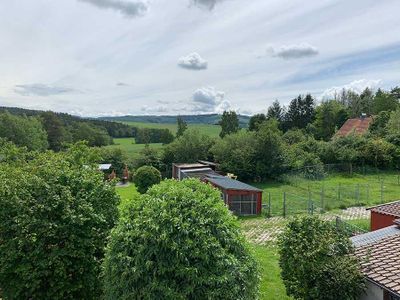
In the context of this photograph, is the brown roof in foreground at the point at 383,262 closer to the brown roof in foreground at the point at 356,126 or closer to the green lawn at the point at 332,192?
the green lawn at the point at 332,192

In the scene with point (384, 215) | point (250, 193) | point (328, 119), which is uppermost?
point (328, 119)

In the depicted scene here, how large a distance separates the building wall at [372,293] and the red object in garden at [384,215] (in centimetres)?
664

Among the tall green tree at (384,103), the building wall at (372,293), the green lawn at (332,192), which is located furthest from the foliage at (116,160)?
the building wall at (372,293)

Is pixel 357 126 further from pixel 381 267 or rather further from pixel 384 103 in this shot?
pixel 381 267

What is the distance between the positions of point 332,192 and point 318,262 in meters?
23.0

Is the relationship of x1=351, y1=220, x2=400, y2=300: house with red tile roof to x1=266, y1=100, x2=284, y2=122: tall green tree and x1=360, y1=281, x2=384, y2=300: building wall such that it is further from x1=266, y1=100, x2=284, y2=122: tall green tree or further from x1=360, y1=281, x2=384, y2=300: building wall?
x1=266, y1=100, x2=284, y2=122: tall green tree

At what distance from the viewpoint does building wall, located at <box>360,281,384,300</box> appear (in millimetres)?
8867

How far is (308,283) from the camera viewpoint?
382 inches

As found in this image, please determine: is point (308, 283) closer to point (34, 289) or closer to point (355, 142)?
point (34, 289)

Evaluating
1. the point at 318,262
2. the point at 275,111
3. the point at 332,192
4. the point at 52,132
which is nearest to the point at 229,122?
the point at 275,111

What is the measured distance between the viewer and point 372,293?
914cm

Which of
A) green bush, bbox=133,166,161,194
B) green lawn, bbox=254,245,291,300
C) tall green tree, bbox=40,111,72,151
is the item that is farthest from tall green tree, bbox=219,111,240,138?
green lawn, bbox=254,245,291,300

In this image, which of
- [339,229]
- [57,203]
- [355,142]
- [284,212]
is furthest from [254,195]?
[355,142]

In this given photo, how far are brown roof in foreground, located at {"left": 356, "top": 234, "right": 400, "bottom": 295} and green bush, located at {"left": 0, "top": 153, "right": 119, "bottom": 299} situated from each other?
686cm
